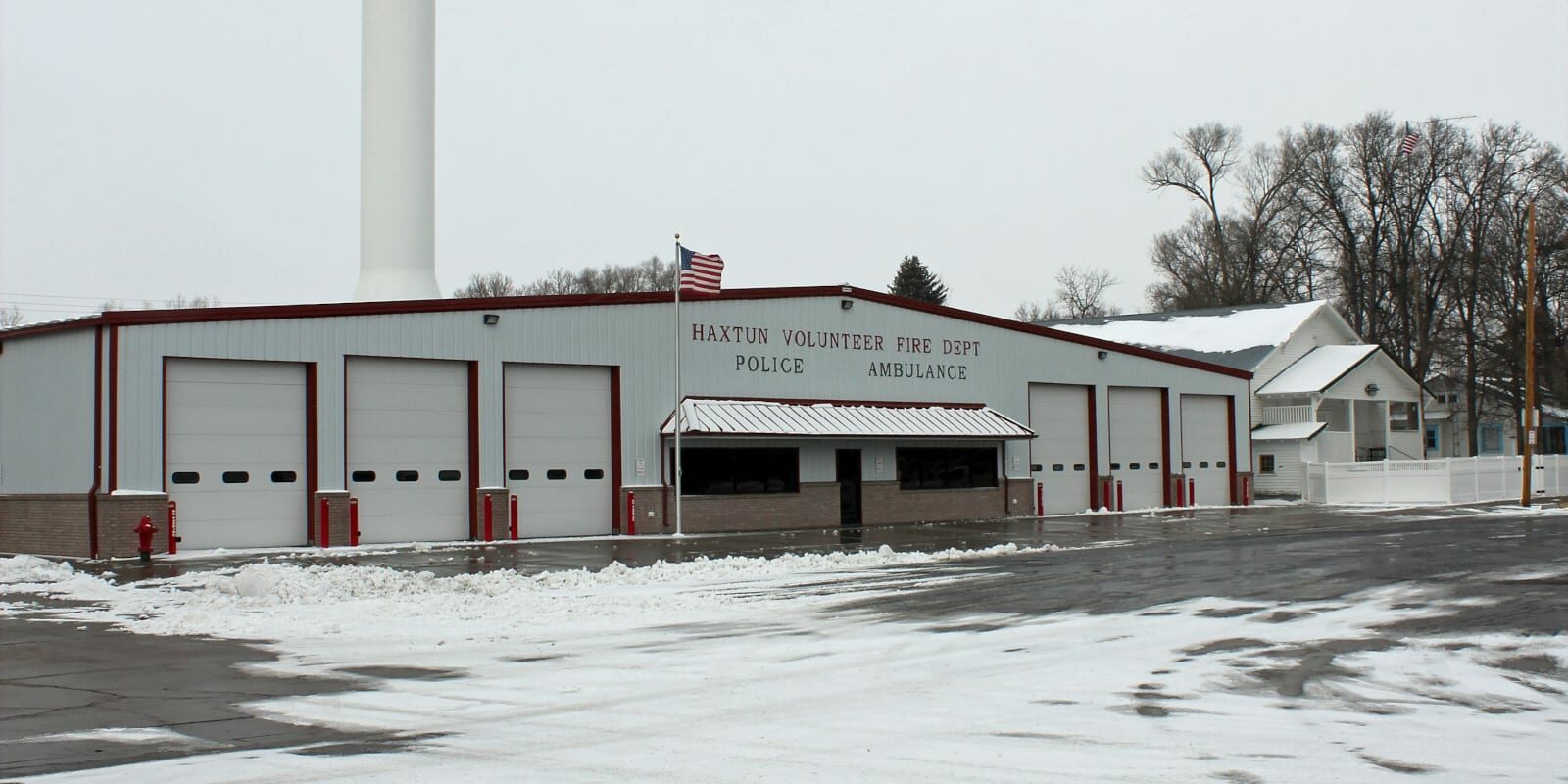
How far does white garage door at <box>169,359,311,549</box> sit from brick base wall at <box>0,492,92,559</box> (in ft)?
5.16

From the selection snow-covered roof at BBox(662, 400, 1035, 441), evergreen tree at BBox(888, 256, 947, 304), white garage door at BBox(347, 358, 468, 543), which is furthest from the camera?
evergreen tree at BBox(888, 256, 947, 304)

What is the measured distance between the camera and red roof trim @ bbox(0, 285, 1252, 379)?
2466 centimetres

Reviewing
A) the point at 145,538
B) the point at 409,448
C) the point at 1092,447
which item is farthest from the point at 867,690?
the point at 1092,447

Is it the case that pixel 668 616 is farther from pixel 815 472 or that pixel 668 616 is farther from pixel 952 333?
pixel 952 333

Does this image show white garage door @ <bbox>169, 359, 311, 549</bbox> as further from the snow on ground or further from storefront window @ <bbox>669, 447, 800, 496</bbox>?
the snow on ground

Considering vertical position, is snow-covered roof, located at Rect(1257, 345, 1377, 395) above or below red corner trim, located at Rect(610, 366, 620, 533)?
above

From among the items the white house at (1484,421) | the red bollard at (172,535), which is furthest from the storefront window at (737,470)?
the white house at (1484,421)

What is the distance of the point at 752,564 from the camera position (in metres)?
20.1

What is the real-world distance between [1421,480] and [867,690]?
129 feet

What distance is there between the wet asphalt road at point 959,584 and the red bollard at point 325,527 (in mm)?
1597

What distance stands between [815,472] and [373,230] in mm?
12527

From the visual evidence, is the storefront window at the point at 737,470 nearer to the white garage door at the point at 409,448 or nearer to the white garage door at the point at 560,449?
the white garage door at the point at 560,449

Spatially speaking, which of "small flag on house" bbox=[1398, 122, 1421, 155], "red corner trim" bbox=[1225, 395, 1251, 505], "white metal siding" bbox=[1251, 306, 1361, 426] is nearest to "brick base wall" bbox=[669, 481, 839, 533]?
"red corner trim" bbox=[1225, 395, 1251, 505]

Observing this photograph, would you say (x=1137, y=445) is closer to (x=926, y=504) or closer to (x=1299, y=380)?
(x=926, y=504)
